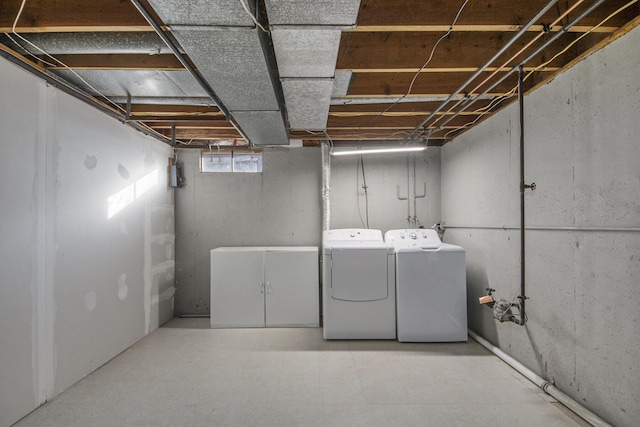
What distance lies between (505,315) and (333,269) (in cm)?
151

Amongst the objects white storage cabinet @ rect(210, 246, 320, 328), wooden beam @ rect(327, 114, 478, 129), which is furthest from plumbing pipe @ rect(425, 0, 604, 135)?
white storage cabinet @ rect(210, 246, 320, 328)

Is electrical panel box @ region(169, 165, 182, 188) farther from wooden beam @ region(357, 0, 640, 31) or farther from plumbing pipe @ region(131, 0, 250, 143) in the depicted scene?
wooden beam @ region(357, 0, 640, 31)

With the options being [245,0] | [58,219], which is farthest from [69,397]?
[245,0]

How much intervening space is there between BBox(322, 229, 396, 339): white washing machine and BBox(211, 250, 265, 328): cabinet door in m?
0.89

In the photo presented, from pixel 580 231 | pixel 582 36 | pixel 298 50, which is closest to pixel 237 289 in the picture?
pixel 298 50

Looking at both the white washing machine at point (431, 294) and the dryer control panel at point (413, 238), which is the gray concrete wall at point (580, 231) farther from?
the dryer control panel at point (413, 238)

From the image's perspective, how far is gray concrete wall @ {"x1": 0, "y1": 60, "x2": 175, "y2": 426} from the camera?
1805 millimetres

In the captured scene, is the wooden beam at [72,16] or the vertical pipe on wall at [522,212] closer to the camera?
the wooden beam at [72,16]

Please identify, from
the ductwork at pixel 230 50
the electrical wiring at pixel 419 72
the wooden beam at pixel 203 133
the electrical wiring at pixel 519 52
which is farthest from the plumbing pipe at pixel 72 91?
the electrical wiring at pixel 519 52

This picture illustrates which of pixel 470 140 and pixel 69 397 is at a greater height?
pixel 470 140

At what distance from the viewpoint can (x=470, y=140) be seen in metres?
3.29

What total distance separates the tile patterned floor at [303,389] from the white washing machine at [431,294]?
151 mm

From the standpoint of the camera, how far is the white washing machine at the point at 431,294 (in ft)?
9.87

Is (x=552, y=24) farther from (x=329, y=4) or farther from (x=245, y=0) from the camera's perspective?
(x=245, y=0)
